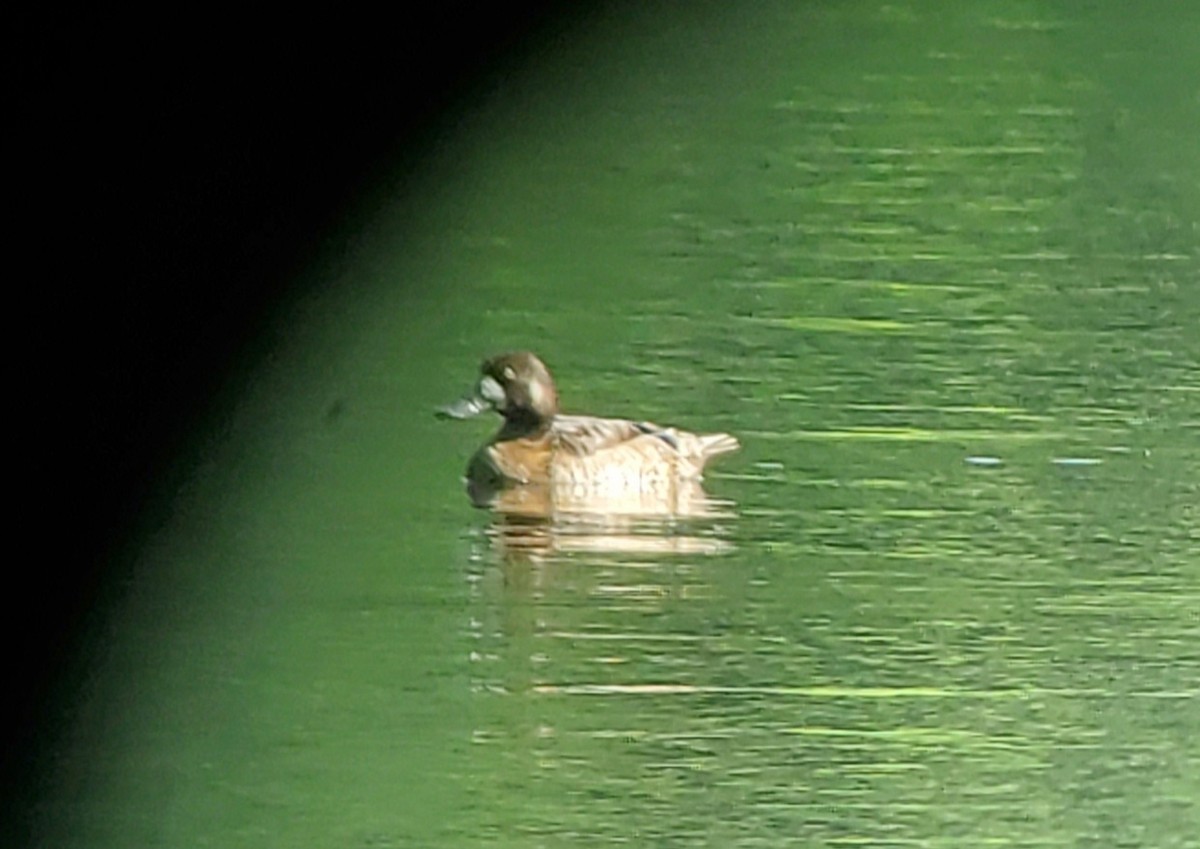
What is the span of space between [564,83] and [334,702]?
1.38ft

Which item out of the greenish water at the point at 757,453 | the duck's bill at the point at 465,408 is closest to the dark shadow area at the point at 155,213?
the greenish water at the point at 757,453

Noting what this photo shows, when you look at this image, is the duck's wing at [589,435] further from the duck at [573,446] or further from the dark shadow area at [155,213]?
the dark shadow area at [155,213]

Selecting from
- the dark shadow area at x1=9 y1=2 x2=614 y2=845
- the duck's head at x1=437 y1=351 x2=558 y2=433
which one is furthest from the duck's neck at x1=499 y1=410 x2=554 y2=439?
the dark shadow area at x1=9 y1=2 x2=614 y2=845

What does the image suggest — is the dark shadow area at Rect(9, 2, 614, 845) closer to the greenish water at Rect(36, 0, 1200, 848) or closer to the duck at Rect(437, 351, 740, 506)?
the greenish water at Rect(36, 0, 1200, 848)

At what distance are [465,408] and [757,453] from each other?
0.19m

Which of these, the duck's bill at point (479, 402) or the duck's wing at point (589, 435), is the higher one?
the duck's bill at point (479, 402)

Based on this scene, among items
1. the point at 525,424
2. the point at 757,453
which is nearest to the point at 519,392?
the point at 525,424

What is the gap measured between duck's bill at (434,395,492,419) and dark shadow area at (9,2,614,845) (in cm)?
13

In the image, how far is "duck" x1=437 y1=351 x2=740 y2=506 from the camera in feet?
4.31

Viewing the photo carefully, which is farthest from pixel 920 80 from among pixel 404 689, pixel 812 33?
pixel 404 689

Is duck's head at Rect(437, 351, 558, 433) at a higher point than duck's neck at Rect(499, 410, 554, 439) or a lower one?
higher

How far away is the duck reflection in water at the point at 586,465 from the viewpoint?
51.7 inches

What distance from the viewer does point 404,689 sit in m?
1.32

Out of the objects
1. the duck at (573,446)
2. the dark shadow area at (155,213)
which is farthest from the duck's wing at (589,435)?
the dark shadow area at (155,213)
